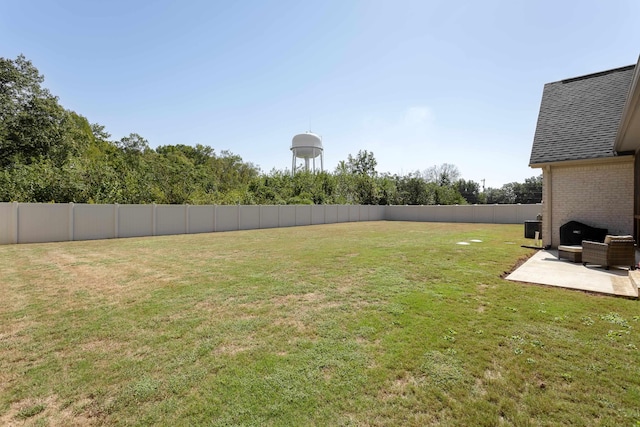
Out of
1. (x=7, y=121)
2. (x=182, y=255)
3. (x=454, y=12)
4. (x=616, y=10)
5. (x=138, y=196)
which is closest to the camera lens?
(x=616, y=10)

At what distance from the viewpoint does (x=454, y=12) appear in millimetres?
9453

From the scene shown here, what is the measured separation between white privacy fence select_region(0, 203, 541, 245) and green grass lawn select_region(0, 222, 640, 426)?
29.3ft

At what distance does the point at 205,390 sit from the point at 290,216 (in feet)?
67.1

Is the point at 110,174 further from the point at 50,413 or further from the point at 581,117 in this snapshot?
the point at 581,117

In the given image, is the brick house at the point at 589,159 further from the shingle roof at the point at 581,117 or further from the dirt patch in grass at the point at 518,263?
the dirt patch in grass at the point at 518,263

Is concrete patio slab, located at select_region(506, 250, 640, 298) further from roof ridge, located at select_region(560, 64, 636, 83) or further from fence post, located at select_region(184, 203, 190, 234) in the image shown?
fence post, located at select_region(184, 203, 190, 234)

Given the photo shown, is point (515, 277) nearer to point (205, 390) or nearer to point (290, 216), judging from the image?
point (205, 390)

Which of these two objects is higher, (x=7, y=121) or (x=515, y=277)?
(x=7, y=121)

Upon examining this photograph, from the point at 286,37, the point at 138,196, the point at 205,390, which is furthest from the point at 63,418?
the point at 138,196

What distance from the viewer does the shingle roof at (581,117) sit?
8.62 m

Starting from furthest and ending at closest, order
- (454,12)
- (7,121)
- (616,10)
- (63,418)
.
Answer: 1. (7,121)
2. (454,12)
3. (616,10)
4. (63,418)

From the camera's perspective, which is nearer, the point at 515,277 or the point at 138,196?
the point at 515,277

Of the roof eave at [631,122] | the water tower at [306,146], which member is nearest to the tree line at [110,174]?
the water tower at [306,146]

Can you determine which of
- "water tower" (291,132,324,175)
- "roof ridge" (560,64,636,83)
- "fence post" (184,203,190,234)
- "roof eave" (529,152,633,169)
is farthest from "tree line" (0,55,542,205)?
"roof ridge" (560,64,636,83)
